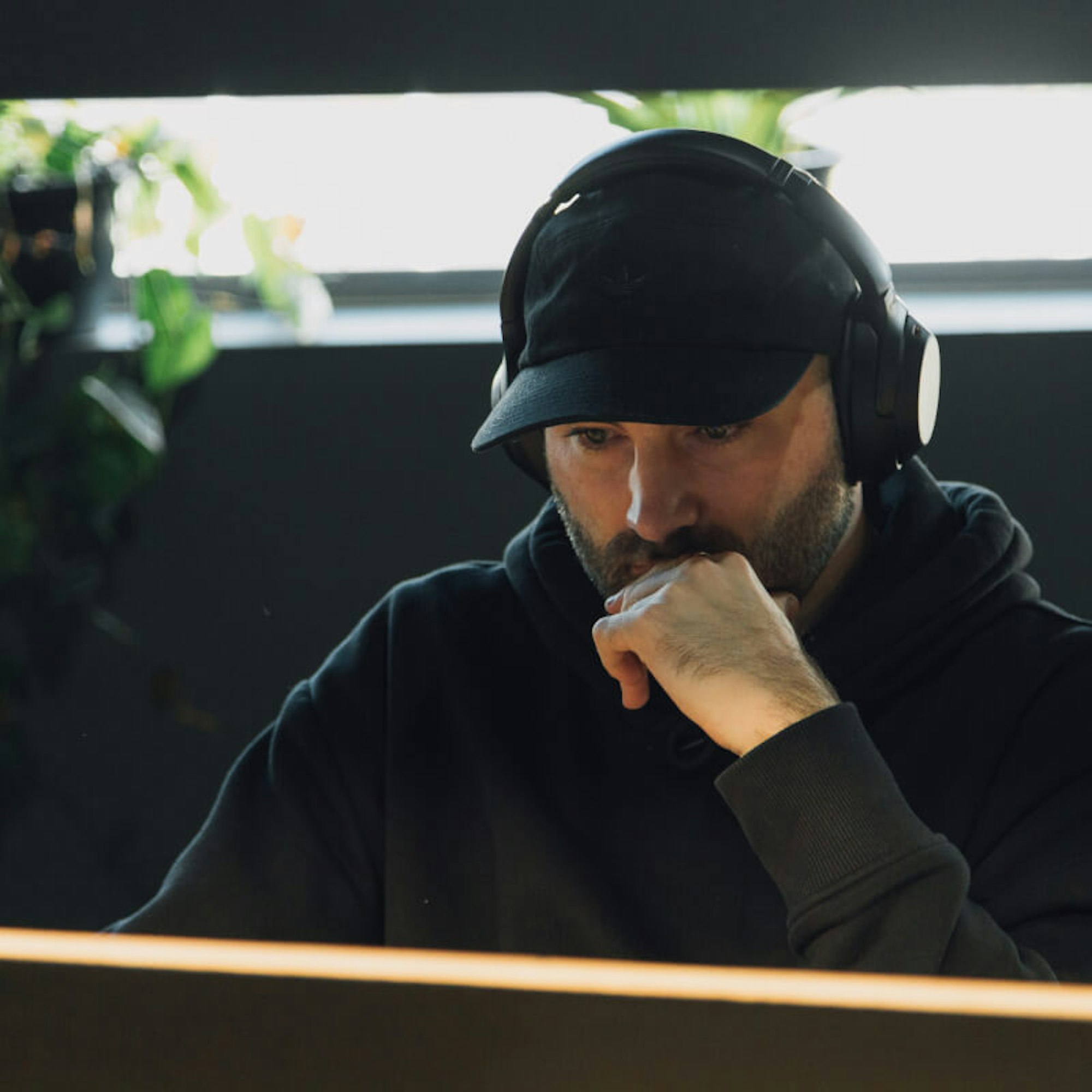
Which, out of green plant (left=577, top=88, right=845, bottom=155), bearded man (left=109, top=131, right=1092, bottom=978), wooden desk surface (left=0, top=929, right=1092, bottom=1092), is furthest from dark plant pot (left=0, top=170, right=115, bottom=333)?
wooden desk surface (left=0, top=929, right=1092, bottom=1092)

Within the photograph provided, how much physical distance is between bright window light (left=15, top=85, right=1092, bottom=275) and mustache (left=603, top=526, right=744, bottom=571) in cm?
79

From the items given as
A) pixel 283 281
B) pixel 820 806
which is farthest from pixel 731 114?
pixel 820 806

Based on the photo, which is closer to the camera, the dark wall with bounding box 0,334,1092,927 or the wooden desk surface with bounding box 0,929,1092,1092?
the wooden desk surface with bounding box 0,929,1092,1092

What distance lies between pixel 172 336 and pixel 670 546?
960 mm

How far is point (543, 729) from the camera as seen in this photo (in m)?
1.11

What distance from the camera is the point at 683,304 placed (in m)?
0.99

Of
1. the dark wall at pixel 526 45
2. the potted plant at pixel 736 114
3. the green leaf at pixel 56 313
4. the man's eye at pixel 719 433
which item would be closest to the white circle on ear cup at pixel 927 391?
the man's eye at pixel 719 433

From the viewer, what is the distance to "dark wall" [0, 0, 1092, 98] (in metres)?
0.61

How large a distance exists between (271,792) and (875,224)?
45.1 inches

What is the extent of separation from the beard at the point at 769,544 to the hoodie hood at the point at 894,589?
38 millimetres

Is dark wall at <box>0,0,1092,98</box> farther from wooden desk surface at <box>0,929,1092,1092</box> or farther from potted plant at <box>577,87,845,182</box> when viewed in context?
potted plant at <box>577,87,845,182</box>

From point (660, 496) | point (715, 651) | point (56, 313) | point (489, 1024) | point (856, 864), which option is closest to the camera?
point (489, 1024)

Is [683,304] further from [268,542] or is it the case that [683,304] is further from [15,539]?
[15,539]

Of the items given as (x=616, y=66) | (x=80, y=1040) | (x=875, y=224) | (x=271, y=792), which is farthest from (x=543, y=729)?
(x=875, y=224)
